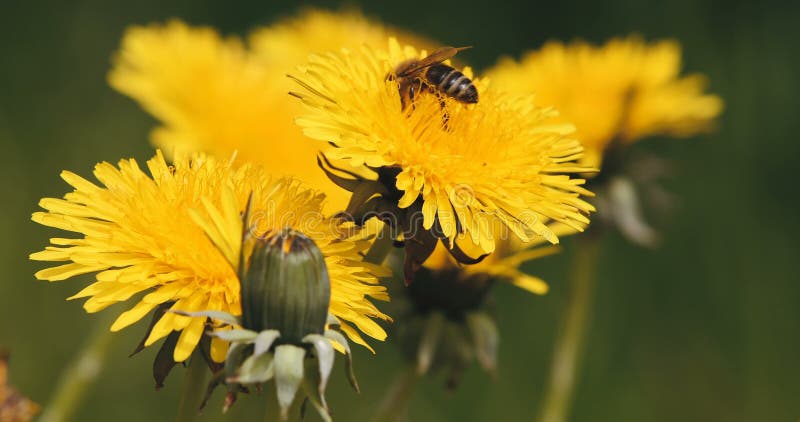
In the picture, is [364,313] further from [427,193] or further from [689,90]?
[689,90]

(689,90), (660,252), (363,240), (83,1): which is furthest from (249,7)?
(363,240)

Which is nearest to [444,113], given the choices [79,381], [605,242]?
[79,381]

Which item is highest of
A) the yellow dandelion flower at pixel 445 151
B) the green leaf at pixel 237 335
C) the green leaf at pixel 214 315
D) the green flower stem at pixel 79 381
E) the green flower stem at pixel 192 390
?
the yellow dandelion flower at pixel 445 151

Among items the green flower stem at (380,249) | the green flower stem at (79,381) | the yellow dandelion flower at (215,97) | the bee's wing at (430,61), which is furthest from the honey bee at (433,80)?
the green flower stem at (79,381)

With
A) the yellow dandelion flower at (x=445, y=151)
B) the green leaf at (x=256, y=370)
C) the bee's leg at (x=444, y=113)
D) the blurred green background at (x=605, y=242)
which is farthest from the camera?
the blurred green background at (x=605, y=242)

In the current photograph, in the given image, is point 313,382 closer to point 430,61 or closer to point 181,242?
point 181,242

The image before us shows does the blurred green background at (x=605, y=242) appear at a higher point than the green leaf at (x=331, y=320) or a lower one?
higher

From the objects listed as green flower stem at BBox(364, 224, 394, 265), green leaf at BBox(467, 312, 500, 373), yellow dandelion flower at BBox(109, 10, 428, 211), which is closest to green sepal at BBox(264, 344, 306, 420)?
green flower stem at BBox(364, 224, 394, 265)

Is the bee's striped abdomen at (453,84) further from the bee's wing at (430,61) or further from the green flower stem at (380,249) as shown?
the green flower stem at (380,249)

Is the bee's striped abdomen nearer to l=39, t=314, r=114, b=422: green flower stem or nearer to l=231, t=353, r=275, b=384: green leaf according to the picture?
l=231, t=353, r=275, b=384: green leaf
